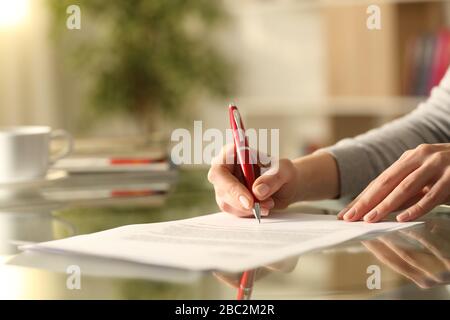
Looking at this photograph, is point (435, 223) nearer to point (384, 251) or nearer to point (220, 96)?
point (384, 251)

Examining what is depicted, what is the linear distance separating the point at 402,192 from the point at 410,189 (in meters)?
0.01

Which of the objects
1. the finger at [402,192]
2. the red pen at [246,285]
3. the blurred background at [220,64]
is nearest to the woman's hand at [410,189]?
the finger at [402,192]

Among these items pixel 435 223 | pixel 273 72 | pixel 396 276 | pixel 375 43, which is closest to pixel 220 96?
pixel 273 72

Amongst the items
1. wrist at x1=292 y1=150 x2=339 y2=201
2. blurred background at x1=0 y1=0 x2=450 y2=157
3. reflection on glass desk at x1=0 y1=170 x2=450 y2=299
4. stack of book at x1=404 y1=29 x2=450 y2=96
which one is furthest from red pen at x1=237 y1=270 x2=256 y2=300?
blurred background at x1=0 y1=0 x2=450 y2=157

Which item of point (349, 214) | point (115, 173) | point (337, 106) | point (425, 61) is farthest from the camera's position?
point (337, 106)

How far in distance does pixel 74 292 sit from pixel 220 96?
310 centimetres

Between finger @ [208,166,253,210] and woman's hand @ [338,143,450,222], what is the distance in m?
0.11

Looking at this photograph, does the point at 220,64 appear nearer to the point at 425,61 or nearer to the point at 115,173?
the point at 425,61

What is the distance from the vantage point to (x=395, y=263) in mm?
627

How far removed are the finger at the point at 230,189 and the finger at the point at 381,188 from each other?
113 millimetres

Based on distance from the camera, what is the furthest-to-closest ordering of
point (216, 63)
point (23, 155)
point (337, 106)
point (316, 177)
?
1. point (216, 63)
2. point (337, 106)
3. point (23, 155)
4. point (316, 177)

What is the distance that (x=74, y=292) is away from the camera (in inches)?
21.9

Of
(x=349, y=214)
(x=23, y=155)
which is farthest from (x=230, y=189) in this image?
(x=23, y=155)

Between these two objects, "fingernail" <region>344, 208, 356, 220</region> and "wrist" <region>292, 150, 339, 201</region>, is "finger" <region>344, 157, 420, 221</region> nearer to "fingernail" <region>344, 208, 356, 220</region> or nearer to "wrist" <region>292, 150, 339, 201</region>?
"fingernail" <region>344, 208, 356, 220</region>
